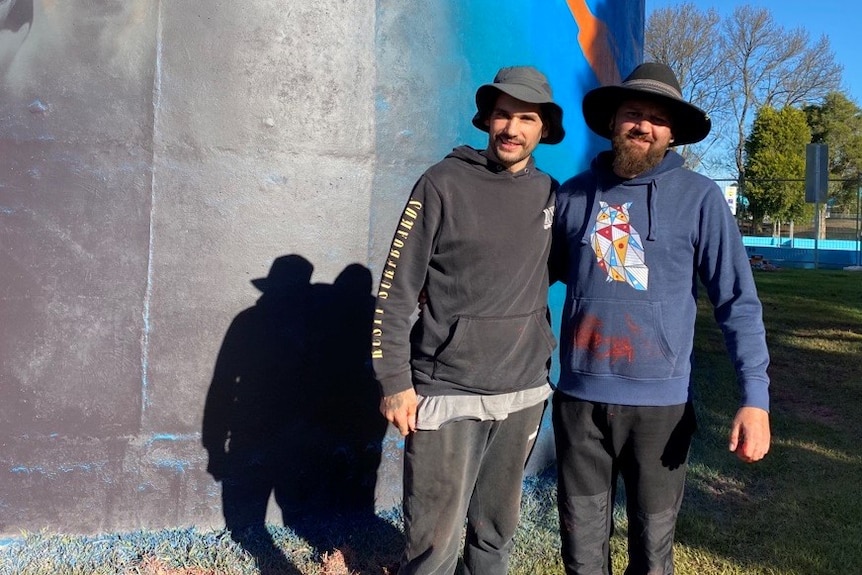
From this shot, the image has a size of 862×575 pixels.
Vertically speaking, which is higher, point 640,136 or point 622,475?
point 640,136

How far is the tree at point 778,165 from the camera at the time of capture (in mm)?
30156

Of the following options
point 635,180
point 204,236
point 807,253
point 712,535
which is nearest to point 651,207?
point 635,180

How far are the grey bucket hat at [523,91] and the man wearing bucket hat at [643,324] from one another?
21cm

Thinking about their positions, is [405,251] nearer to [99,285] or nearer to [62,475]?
[99,285]

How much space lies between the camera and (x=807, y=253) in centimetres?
2491

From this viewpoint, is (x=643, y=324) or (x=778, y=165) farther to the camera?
(x=778, y=165)

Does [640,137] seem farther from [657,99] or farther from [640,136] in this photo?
[657,99]

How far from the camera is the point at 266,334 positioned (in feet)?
11.4

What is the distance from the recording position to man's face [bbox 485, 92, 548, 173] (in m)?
2.50

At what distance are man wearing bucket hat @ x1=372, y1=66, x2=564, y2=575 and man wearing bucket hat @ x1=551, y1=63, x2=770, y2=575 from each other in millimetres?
187

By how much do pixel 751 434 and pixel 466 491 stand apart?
932 millimetres

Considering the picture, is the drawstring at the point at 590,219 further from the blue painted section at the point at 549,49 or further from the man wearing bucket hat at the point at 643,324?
the blue painted section at the point at 549,49

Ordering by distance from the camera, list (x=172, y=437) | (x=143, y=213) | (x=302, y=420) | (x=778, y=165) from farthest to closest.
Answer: (x=778, y=165)
(x=302, y=420)
(x=172, y=437)
(x=143, y=213)

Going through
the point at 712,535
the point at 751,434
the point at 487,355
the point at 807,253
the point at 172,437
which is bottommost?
the point at 712,535
